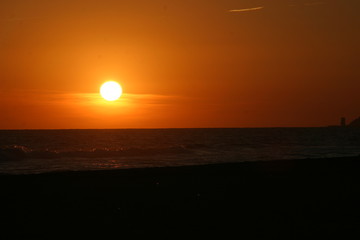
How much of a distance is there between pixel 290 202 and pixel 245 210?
5.17 ft

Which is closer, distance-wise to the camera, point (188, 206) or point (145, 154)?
point (188, 206)

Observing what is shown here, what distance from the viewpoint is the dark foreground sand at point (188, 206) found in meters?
9.07

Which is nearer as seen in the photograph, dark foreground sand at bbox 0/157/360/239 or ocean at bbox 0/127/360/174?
dark foreground sand at bbox 0/157/360/239

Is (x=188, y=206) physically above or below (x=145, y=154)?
below

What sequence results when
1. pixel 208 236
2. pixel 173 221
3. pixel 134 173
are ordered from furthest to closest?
1. pixel 134 173
2. pixel 173 221
3. pixel 208 236

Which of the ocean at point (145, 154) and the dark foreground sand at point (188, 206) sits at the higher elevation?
the ocean at point (145, 154)

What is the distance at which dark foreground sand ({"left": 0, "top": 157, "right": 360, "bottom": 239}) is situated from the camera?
29.8ft

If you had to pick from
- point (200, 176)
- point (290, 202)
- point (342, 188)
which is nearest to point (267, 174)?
point (200, 176)

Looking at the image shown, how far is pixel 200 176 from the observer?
19.1m

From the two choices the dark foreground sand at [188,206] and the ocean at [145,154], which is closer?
the dark foreground sand at [188,206]

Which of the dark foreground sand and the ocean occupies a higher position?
the ocean

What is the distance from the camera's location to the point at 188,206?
38.9 feet

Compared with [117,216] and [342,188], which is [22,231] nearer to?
[117,216]

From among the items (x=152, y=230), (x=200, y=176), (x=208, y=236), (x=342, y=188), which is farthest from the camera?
(x=200, y=176)
